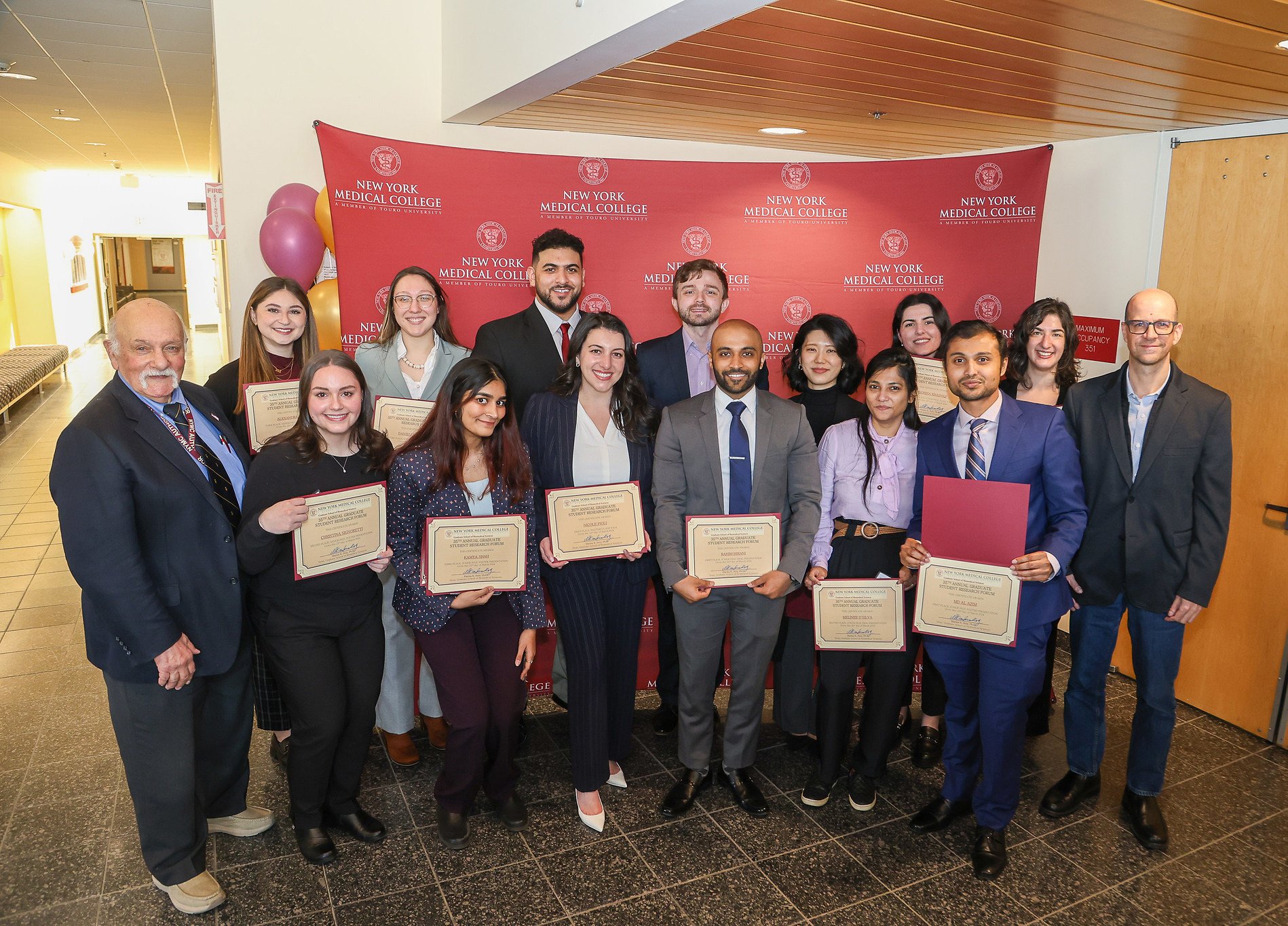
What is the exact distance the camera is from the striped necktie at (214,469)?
243 centimetres

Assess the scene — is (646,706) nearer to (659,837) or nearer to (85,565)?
(659,837)

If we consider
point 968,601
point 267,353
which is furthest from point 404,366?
point 968,601

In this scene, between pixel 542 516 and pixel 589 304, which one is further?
pixel 589 304

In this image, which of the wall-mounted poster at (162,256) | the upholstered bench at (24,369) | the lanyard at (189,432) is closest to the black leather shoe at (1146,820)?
the lanyard at (189,432)

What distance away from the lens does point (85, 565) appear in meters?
2.18

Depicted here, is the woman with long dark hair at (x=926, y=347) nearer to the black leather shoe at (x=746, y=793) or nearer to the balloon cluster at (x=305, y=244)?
the black leather shoe at (x=746, y=793)

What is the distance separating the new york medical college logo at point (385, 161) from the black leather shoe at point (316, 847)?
2778 millimetres

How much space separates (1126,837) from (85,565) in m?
3.63

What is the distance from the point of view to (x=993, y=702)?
2.80 meters

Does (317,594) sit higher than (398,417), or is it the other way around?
(398,417)

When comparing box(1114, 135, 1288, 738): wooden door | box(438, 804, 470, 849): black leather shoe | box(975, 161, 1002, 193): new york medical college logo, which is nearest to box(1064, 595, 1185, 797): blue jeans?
box(1114, 135, 1288, 738): wooden door

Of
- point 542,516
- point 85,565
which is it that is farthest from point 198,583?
point 542,516

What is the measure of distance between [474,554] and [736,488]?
98cm

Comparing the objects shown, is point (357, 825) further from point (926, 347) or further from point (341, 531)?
point (926, 347)
